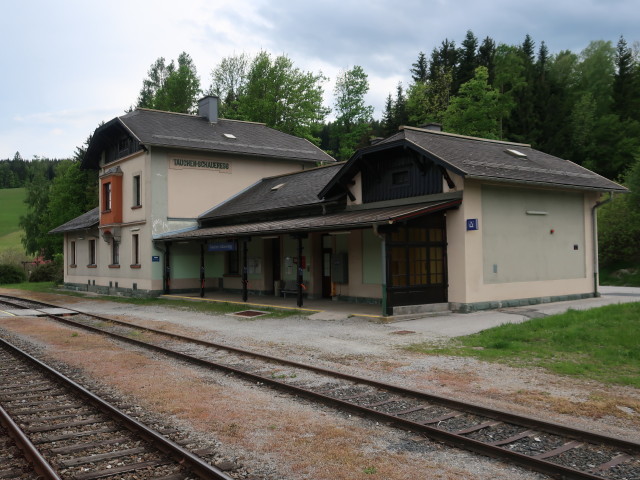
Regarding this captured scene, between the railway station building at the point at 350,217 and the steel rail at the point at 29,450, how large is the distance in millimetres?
9966

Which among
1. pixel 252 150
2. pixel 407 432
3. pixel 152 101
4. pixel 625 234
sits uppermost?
pixel 152 101

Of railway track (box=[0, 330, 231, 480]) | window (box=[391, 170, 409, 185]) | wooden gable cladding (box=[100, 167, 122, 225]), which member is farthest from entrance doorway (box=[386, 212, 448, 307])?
wooden gable cladding (box=[100, 167, 122, 225])

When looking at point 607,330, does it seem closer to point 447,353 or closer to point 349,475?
point 447,353

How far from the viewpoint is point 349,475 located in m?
4.62

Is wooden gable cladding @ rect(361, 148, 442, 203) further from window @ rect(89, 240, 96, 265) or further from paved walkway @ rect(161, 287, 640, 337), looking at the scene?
window @ rect(89, 240, 96, 265)

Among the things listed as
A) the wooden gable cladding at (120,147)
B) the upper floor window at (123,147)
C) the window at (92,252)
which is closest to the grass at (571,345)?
the wooden gable cladding at (120,147)

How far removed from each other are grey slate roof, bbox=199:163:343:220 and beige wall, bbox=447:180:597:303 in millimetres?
5949

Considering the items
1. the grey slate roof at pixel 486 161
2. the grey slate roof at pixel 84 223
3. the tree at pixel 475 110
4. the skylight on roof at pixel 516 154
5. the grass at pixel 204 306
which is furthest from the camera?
the tree at pixel 475 110

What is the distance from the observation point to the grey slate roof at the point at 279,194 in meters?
21.3

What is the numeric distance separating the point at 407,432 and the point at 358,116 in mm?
49198

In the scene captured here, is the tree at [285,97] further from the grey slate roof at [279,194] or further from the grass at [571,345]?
the grass at [571,345]

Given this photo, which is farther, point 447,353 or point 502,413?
A: point 447,353

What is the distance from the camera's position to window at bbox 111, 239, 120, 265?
28.5 meters

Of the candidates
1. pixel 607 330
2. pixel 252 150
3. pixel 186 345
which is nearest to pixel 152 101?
pixel 252 150
